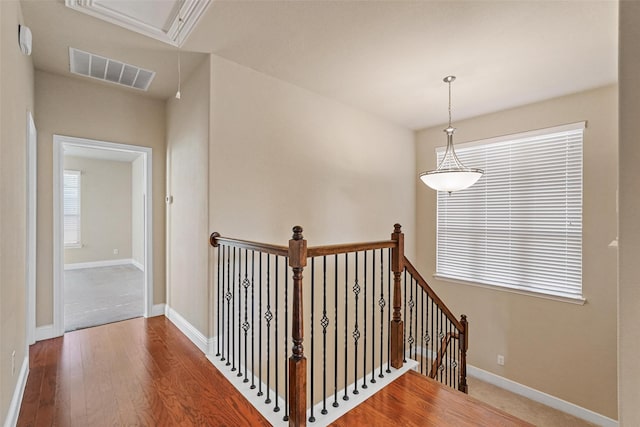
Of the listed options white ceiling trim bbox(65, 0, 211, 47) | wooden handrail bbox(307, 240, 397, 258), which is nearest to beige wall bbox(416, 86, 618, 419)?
wooden handrail bbox(307, 240, 397, 258)

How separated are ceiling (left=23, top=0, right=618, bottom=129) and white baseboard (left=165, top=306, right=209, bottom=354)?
2.65 metres

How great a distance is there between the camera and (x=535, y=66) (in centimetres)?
293

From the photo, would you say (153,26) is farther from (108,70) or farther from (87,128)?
(87,128)

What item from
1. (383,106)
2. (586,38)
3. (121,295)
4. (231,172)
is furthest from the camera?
(121,295)

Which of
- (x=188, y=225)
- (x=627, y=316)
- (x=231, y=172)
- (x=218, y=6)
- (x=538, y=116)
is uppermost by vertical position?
(x=218, y=6)

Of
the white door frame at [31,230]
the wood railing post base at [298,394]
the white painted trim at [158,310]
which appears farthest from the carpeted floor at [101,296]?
the wood railing post base at [298,394]

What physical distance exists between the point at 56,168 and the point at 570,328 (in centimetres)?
612

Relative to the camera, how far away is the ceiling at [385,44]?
7.11 ft

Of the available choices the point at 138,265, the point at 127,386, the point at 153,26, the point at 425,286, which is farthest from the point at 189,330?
the point at 138,265

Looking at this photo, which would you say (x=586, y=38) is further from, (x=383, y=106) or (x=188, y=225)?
(x=188, y=225)

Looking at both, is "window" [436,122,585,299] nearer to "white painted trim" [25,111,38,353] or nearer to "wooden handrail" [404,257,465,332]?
"wooden handrail" [404,257,465,332]

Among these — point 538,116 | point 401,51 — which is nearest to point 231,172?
point 401,51

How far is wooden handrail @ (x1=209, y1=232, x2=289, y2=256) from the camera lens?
1.88m

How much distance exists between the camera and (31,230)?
2842 millimetres
